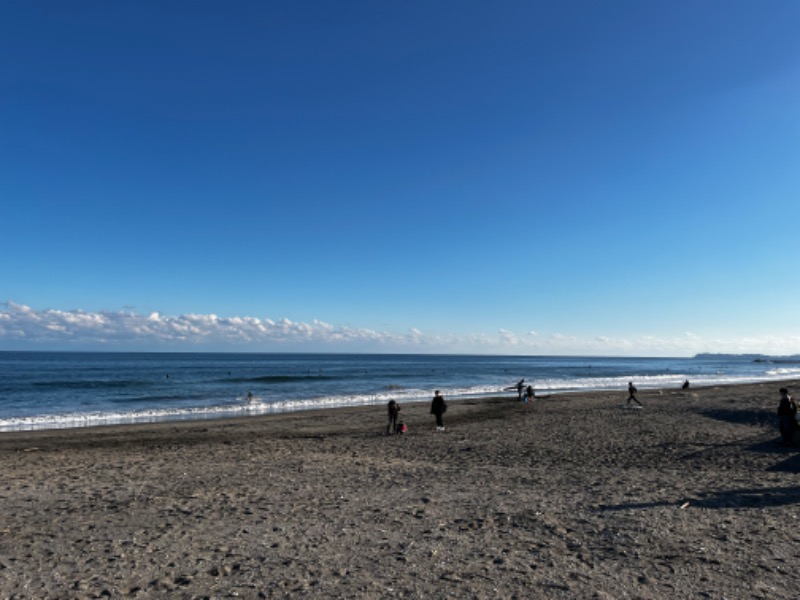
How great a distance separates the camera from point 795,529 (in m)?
7.29

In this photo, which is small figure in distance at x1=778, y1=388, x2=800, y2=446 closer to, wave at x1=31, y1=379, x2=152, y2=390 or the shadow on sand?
the shadow on sand

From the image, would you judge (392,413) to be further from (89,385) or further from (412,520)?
(89,385)

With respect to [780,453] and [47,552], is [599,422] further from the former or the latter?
[47,552]

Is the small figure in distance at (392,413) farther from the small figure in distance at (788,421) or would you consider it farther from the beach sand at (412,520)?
the small figure in distance at (788,421)

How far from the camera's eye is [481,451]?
14820 mm

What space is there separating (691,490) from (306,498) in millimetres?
7061

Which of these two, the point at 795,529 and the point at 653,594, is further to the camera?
the point at 795,529

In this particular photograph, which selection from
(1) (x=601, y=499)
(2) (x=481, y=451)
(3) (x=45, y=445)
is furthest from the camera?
(3) (x=45, y=445)

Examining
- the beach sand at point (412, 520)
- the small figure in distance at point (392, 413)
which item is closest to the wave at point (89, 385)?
the beach sand at point (412, 520)

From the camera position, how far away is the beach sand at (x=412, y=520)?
19.6ft

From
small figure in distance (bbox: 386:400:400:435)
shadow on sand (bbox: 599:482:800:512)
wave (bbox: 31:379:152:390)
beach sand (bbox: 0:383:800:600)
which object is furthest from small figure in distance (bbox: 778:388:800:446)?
wave (bbox: 31:379:152:390)

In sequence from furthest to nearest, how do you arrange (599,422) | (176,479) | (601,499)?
(599,422)
(176,479)
(601,499)

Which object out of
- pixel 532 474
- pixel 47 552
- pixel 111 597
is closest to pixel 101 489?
pixel 47 552

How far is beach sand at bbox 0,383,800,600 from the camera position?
5961mm
